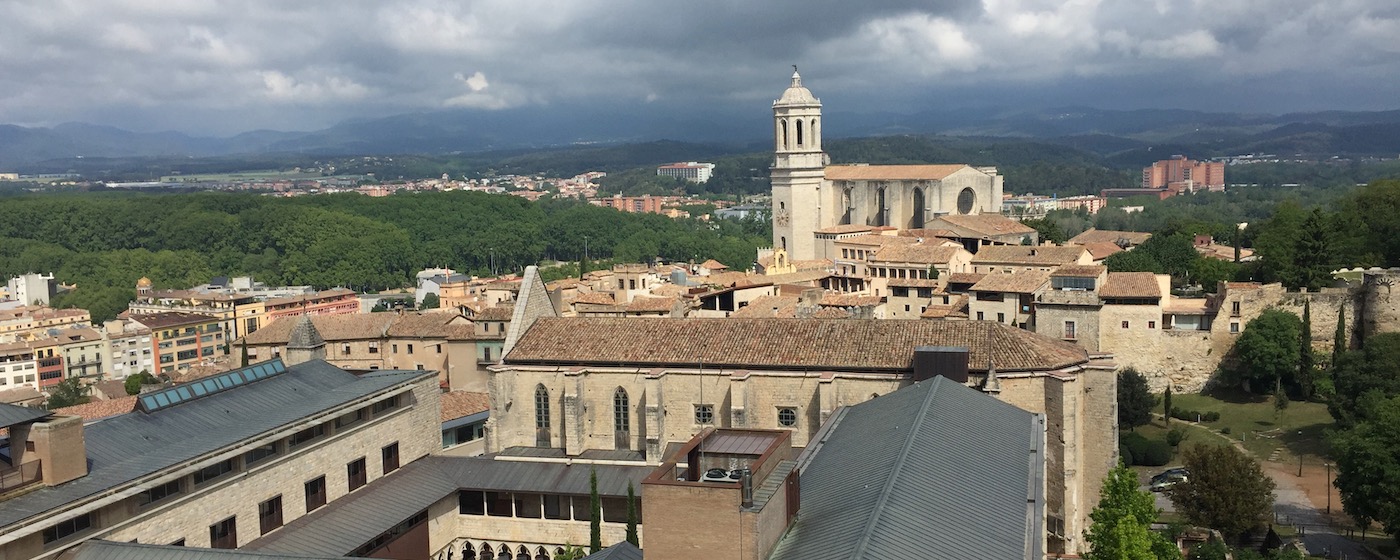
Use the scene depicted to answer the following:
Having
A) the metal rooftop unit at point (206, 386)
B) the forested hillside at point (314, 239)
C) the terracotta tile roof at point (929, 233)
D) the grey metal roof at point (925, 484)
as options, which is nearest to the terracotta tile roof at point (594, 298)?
the terracotta tile roof at point (929, 233)

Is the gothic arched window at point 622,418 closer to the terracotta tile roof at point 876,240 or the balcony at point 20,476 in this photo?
the balcony at point 20,476

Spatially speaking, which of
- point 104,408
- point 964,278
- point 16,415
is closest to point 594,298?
point 964,278

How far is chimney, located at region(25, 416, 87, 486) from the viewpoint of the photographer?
78.2 feet

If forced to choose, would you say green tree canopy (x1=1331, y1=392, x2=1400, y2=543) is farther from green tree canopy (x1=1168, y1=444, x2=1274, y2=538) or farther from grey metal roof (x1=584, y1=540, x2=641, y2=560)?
grey metal roof (x1=584, y1=540, x2=641, y2=560)

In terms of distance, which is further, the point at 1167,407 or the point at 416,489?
the point at 1167,407

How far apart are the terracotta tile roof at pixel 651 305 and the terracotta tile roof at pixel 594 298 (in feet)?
7.26

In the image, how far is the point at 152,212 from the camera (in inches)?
6545

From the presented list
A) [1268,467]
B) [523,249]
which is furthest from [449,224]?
[1268,467]

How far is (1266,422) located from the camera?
182 feet

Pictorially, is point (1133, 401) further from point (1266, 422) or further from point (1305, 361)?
point (1305, 361)

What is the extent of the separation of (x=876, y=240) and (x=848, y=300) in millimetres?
15294

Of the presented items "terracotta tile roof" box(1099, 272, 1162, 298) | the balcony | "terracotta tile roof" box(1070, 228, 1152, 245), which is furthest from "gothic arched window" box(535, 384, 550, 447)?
"terracotta tile roof" box(1070, 228, 1152, 245)

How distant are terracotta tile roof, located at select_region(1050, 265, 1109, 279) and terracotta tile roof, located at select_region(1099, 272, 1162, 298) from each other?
960mm

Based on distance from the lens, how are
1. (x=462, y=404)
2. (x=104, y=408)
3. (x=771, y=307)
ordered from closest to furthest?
1. (x=462, y=404)
2. (x=104, y=408)
3. (x=771, y=307)
